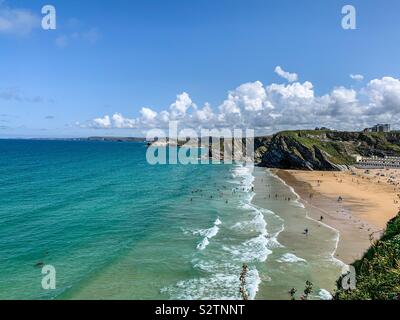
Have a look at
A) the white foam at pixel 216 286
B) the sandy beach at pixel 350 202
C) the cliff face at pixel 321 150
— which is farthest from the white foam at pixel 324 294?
the cliff face at pixel 321 150

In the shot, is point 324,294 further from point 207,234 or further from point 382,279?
point 207,234

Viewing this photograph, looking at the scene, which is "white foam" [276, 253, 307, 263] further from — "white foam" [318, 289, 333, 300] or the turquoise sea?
"white foam" [318, 289, 333, 300]

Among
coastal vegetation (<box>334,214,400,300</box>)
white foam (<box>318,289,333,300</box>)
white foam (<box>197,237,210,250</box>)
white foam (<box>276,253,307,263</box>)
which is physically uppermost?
coastal vegetation (<box>334,214,400,300</box>)

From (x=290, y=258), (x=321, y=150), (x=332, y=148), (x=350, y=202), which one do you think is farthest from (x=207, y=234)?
(x=332, y=148)

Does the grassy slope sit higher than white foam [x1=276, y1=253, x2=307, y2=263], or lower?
higher

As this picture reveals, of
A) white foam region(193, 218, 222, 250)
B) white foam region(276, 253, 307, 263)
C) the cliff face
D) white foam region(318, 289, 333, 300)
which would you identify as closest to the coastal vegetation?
white foam region(318, 289, 333, 300)
